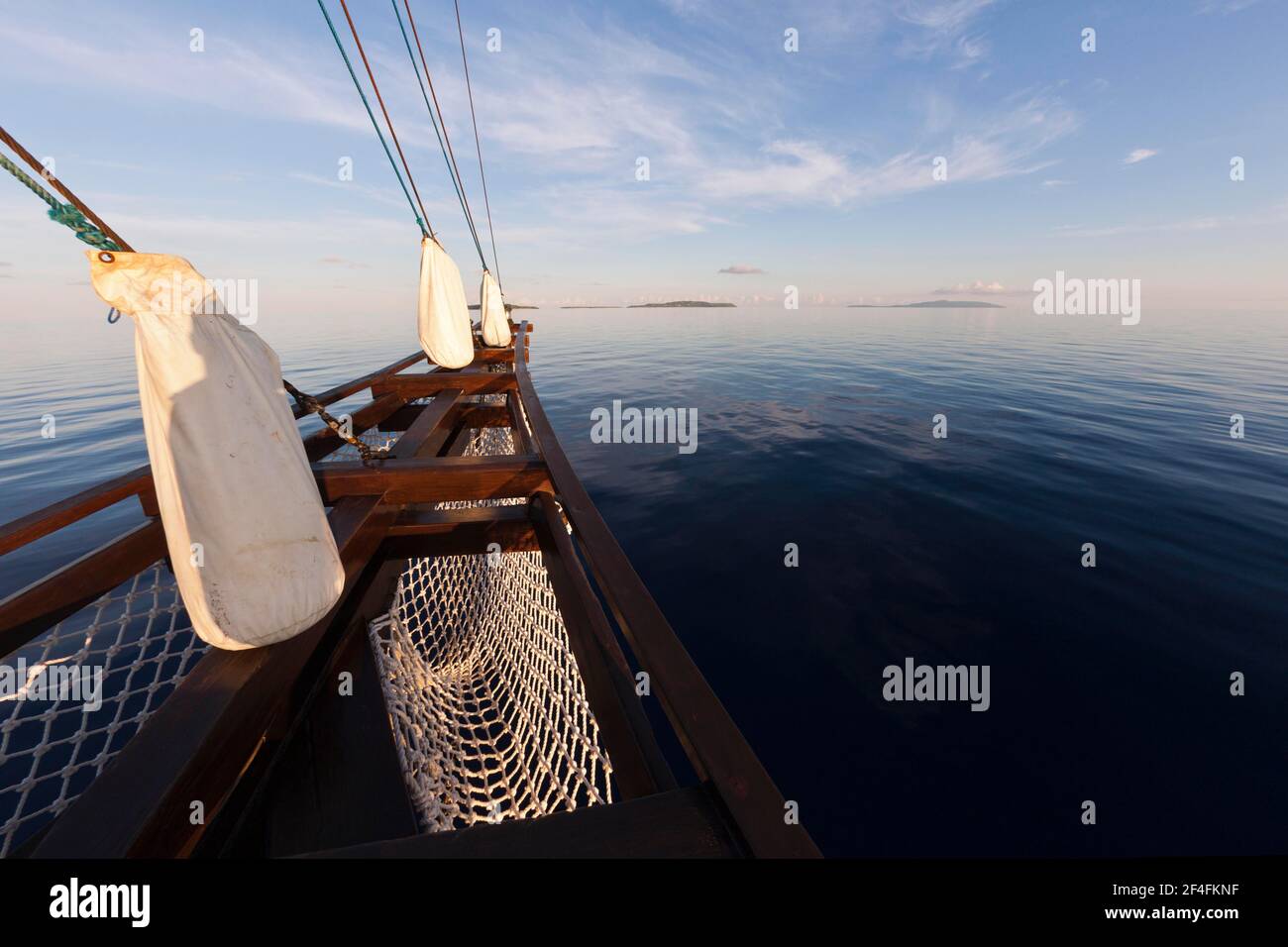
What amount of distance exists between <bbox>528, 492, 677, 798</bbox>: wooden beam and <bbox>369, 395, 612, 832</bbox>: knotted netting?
4.5 inches

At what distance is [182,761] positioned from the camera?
4.35 feet

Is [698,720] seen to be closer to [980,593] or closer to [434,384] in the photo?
[980,593]

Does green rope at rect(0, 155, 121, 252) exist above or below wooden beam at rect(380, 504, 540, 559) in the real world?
above

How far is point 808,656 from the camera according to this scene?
4336 millimetres

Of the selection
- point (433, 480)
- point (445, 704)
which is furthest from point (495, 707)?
point (433, 480)

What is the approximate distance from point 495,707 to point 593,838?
10.4 feet

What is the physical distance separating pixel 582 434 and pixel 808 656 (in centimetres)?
862

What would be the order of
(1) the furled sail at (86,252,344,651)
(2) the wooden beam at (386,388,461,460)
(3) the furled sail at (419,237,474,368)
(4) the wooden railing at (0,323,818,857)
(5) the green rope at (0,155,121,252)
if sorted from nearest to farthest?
(4) the wooden railing at (0,323,818,857), (5) the green rope at (0,155,121,252), (1) the furled sail at (86,252,344,651), (2) the wooden beam at (386,388,461,460), (3) the furled sail at (419,237,474,368)

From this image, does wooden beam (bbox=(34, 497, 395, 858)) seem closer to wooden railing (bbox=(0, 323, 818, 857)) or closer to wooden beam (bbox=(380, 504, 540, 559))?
wooden railing (bbox=(0, 323, 818, 857))

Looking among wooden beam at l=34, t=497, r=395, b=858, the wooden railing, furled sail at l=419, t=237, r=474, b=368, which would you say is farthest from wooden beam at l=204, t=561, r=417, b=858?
furled sail at l=419, t=237, r=474, b=368

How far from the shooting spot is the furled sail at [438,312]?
20.2ft
